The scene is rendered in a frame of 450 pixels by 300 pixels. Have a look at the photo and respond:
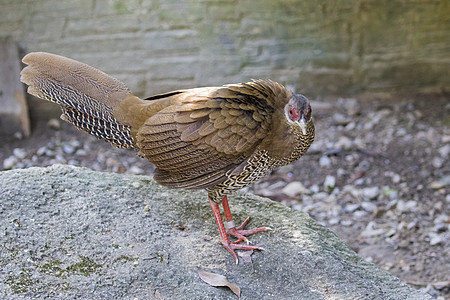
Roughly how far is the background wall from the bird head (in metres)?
3.43

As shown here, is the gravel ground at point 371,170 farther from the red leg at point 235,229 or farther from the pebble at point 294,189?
the red leg at point 235,229

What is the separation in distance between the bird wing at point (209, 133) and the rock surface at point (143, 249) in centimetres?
38

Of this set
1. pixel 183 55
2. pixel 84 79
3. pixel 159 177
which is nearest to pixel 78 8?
pixel 183 55

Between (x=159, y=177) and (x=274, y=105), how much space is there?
2.87 feet

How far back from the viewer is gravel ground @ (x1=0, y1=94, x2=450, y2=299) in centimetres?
474

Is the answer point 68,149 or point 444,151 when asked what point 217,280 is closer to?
point 68,149

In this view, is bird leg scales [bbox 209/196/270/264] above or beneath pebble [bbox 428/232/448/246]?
above

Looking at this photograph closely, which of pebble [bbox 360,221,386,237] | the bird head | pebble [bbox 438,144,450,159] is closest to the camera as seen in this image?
the bird head

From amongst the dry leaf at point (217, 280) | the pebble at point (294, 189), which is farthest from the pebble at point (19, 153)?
the dry leaf at point (217, 280)

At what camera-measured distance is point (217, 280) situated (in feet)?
9.81

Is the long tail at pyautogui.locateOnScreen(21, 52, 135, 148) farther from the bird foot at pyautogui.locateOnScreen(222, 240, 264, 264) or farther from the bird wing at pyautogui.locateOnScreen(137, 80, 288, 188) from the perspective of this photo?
the bird foot at pyautogui.locateOnScreen(222, 240, 264, 264)

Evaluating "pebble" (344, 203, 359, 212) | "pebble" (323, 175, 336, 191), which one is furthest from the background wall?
"pebble" (344, 203, 359, 212)

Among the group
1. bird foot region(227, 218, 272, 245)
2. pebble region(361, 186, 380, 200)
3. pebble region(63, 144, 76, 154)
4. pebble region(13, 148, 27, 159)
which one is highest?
bird foot region(227, 218, 272, 245)

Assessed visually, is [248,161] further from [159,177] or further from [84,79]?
[84,79]
